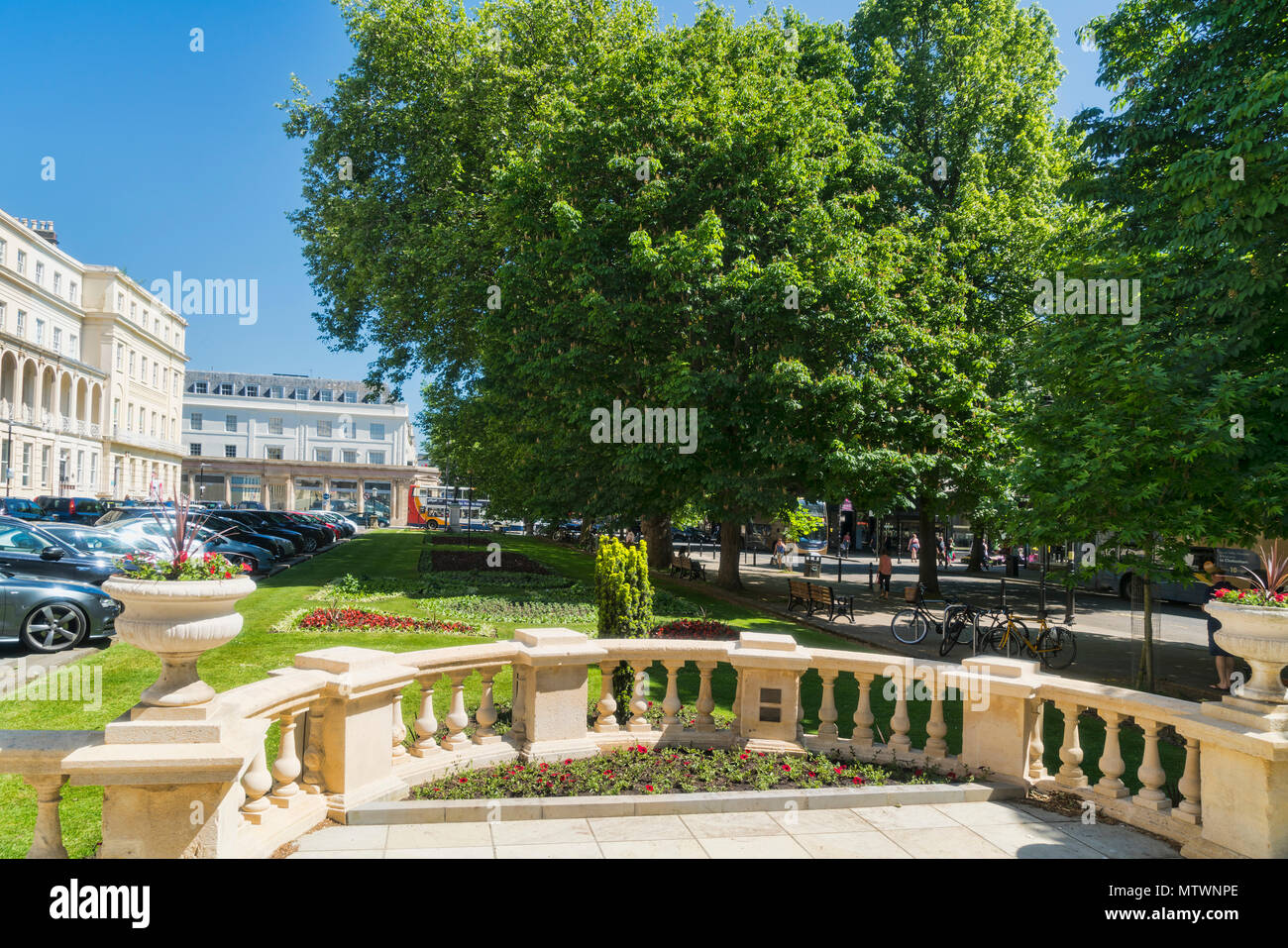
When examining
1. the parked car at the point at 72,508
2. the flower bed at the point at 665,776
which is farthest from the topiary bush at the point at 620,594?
the parked car at the point at 72,508

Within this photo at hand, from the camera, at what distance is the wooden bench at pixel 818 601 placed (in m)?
19.5

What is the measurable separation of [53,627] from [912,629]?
1560 centimetres

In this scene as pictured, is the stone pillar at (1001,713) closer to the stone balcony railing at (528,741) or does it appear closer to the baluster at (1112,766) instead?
the stone balcony railing at (528,741)

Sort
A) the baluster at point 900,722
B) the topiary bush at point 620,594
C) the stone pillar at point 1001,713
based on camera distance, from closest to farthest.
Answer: the stone pillar at point 1001,713 < the baluster at point 900,722 < the topiary bush at point 620,594

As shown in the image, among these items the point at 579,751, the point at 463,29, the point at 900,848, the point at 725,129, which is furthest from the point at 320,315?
the point at 900,848

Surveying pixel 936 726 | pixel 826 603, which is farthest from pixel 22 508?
pixel 936 726

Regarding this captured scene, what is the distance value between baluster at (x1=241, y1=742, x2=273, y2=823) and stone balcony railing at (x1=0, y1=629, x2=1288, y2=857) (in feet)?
0.04

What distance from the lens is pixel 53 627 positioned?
1182 centimetres

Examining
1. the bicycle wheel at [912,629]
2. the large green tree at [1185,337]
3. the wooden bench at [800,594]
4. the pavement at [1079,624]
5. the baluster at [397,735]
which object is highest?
the large green tree at [1185,337]

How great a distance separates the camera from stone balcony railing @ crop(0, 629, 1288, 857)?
390cm

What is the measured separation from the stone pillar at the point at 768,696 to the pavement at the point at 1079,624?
903 centimetres

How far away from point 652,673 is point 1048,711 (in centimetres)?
547

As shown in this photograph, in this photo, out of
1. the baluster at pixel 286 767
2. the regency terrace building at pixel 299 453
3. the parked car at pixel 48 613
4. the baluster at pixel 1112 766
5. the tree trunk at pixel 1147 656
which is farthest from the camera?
the regency terrace building at pixel 299 453

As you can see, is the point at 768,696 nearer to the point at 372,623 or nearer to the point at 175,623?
the point at 175,623
